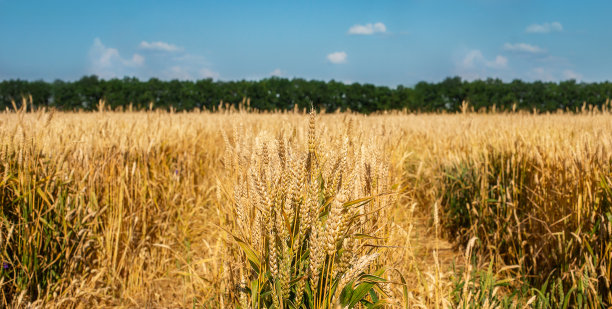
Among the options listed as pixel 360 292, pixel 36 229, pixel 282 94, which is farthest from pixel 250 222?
pixel 282 94

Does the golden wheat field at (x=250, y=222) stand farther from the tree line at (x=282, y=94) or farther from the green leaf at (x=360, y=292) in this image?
the tree line at (x=282, y=94)

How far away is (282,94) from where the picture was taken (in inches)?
685

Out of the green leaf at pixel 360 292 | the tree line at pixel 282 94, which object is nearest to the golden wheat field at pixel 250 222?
Result: the green leaf at pixel 360 292

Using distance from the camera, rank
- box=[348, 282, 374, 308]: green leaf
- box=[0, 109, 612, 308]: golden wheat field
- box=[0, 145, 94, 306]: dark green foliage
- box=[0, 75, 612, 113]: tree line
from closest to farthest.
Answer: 1. box=[348, 282, 374, 308]: green leaf
2. box=[0, 109, 612, 308]: golden wheat field
3. box=[0, 145, 94, 306]: dark green foliage
4. box=[0, 75, 612, 113]: tree line

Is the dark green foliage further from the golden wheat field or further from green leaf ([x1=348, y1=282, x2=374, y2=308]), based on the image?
green leaf ([x1=348, y1=282, x2=374, y2=308])

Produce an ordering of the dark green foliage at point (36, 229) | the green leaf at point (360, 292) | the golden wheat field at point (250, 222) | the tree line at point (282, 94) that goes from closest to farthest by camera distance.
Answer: the green leaf at point (360, 292), the golden wheat field at point (250, 222), the dark green foliage at point (36, 229), the tree line at point (282, 94)

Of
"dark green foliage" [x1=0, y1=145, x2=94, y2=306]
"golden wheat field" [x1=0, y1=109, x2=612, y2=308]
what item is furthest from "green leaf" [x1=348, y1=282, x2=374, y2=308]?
"dark green foliage" [x1=0, y1=145, x2=94, y2=306]

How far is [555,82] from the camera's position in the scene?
19.8 m

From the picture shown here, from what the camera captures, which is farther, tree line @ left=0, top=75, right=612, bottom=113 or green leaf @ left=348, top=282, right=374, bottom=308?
tree line @ left=0, top=75, right=612, bottom=113

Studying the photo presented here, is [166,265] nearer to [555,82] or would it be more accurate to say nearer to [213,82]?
[213,82]

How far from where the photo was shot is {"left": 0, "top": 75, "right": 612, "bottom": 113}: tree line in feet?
56.9

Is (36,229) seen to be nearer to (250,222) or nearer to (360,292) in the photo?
(250,222)

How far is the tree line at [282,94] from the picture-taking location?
1734 centimetres

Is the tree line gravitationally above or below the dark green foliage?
above
